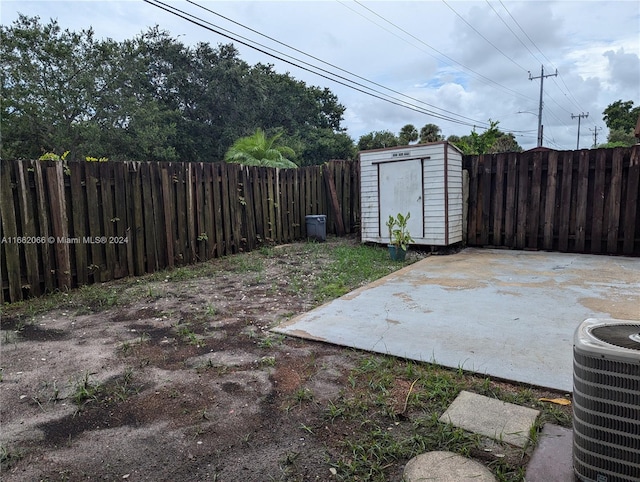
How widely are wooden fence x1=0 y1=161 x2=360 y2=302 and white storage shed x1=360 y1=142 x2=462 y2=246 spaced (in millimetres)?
1964

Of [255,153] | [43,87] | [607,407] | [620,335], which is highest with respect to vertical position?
[43,87]

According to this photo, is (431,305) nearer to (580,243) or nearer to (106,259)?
(106,259)

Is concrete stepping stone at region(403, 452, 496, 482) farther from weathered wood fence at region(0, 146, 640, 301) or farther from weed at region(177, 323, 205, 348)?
weathered wood fence at region(0, 146, 640, 301)

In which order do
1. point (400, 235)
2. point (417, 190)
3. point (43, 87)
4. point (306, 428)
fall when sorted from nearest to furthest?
point (306, 428)
point (400, 235)
point (417, 190)
point (43, 87)

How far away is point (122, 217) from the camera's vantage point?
5.48 m

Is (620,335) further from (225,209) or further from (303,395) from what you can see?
(225,209)

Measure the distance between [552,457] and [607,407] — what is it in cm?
48

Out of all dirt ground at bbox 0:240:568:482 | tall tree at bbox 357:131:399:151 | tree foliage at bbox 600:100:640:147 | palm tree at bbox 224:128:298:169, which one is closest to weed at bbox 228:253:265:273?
dirt ground at bbox 0:240:568:482

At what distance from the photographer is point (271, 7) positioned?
8859mm

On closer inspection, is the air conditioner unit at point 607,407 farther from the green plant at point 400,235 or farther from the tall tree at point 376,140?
the tall tree at point 376,140

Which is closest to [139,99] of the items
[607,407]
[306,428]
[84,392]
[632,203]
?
[632,203]

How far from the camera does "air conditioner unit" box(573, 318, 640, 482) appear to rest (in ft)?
4.49

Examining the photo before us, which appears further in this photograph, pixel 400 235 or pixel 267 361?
pixel 400 235

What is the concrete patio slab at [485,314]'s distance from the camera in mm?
2783
